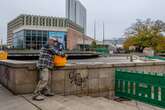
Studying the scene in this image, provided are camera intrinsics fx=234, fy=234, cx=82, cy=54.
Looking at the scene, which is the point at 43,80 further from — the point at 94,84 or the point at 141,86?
the point at 141,86

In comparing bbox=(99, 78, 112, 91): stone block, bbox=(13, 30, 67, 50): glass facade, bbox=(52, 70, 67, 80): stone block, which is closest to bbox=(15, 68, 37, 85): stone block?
bbox=(52, 70, 67, 80): stone block

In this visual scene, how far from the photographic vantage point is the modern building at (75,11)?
111m

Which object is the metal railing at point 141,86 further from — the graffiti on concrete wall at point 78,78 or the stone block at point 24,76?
the stone block at point 24,76

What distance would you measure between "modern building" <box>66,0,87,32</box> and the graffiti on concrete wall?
338ft

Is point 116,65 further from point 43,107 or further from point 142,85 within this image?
point 43,107

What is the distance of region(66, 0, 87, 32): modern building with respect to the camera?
363ft

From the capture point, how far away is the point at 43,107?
5949mm

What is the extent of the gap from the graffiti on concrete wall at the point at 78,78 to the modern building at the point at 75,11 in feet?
338

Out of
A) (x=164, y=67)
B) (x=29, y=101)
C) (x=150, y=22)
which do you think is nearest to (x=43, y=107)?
(x=29, y=101)

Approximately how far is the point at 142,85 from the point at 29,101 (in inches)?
152

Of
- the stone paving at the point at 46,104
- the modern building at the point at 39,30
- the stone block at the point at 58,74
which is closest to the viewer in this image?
the stone paving at the point at 46,104

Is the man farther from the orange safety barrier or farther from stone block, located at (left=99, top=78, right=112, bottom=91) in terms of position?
stone block, located at (left=99, top=78, right=112, bottom=91)

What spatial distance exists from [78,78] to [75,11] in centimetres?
11128

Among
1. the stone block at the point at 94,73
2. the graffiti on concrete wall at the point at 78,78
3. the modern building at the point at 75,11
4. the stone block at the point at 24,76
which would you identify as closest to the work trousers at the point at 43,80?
the stone block at the point at 24,76
